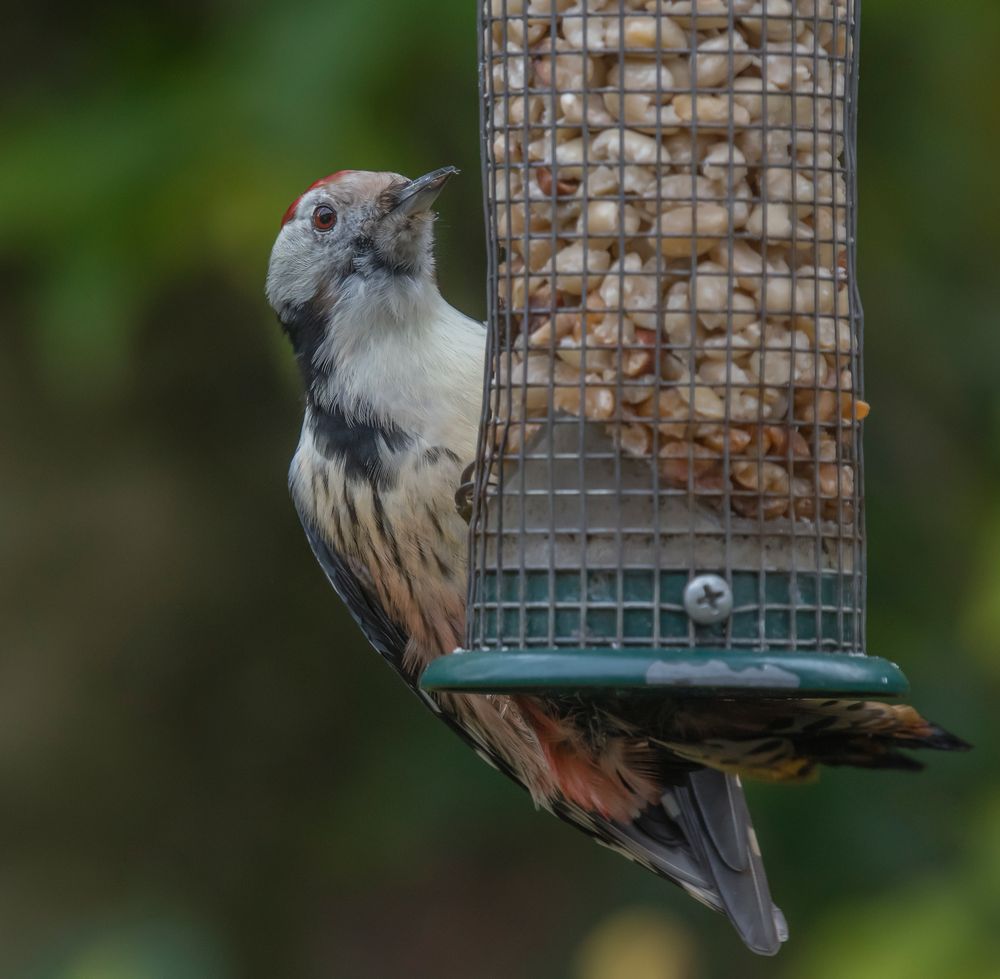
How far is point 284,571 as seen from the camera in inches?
296

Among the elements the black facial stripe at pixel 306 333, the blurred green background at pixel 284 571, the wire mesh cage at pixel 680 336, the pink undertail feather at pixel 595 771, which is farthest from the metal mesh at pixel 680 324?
the blurred green background at pixel 284 571

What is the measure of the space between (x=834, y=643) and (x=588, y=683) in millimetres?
644

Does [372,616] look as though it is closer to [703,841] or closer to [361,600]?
[361,600]

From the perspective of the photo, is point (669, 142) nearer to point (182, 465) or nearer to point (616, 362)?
point (616, 362)

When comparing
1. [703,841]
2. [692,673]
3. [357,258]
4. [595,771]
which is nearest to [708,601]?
[692,673]

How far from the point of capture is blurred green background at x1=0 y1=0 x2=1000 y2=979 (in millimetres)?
5648

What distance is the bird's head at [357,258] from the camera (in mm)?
4988

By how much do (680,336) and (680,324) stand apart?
0.02m

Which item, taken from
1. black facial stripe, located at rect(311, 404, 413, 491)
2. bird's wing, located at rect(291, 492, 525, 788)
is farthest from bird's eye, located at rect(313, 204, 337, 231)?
bird's wing, located at rect(291, 492, 525, 788)

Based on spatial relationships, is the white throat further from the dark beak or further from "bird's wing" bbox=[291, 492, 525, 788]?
"bird's wing" bbox=[291, 492, 525, 788]

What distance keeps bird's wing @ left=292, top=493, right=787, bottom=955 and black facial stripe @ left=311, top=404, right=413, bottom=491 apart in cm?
107

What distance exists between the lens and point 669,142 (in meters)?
3.68

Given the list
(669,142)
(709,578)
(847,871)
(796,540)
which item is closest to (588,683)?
(709,578)

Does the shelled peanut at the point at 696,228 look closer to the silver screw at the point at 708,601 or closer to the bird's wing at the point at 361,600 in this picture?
the silver screw at the point at 708,601
